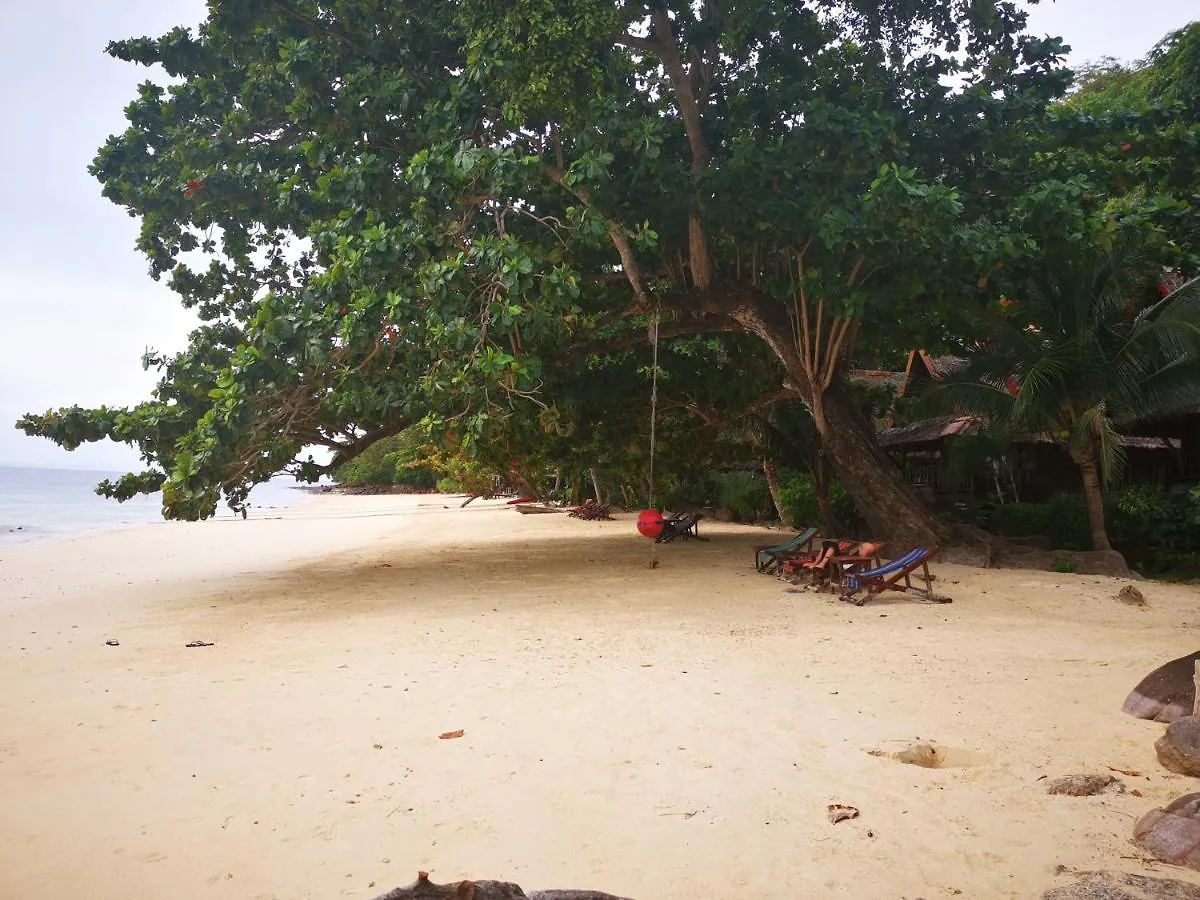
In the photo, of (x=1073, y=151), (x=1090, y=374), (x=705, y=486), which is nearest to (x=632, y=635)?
(x=1090, y=374)

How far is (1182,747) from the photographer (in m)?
4.00

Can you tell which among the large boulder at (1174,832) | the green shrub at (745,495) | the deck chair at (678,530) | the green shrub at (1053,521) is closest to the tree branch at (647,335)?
the deck chair at (678,530)

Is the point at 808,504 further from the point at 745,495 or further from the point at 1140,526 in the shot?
the point at 1140,526

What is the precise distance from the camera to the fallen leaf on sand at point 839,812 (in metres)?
3.67

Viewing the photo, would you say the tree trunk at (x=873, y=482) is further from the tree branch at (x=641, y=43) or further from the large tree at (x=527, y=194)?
the tree branch at (x=641, y=43)

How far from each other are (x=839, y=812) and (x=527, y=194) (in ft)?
39.0

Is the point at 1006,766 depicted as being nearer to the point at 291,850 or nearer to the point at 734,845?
the point at 734,845

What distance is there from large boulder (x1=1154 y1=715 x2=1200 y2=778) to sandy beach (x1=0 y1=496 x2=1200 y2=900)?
71 mm

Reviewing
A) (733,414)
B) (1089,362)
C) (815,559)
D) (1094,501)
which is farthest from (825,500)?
(815,559)

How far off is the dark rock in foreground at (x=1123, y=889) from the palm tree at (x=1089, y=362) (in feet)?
34.0

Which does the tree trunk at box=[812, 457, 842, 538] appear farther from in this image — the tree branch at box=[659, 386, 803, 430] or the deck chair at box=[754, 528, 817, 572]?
the deck chair at box=[754, 528, 817, 572]

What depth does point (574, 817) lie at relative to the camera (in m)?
3.78

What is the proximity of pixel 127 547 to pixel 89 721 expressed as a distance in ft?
58.3

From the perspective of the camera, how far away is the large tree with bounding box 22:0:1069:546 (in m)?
10.6
